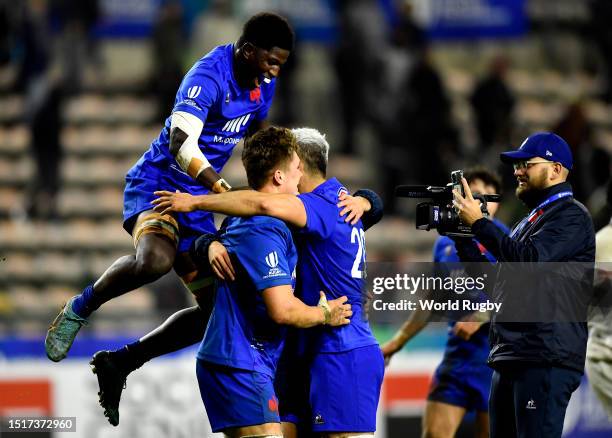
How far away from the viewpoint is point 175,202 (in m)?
5.52

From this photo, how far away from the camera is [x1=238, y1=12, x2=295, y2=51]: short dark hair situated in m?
5.85

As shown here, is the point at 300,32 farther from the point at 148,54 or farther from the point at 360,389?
the point at 360,389

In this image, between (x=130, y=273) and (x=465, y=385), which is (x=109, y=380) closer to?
(x=130, y=273)

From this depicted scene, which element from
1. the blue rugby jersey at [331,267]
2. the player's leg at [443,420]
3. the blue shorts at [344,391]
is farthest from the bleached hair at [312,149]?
the player's leg at [443,420]

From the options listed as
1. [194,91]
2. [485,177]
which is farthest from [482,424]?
[194,91]

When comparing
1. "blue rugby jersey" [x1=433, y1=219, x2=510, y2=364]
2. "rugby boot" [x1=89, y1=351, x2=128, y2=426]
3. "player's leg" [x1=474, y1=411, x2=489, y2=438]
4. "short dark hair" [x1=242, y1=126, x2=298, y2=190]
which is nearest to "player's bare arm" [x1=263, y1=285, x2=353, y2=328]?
"short dark hair" [x1=242, y1=126, x2=298, y2=190]

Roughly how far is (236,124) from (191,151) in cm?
55

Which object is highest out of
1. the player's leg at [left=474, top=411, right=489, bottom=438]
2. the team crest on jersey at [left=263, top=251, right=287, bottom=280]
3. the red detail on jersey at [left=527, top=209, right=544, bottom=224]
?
the red detail on jersey at [left=527, top=209, right=544, bottom=224]

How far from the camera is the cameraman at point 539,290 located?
5551mm

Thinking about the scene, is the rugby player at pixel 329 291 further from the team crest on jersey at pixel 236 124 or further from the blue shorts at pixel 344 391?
the team crest on jersey at pixel 236 124

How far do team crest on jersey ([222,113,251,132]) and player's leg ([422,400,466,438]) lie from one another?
2309 mm

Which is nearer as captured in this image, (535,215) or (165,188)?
(535,215)

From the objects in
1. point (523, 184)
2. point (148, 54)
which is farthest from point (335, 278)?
point (148, 54)

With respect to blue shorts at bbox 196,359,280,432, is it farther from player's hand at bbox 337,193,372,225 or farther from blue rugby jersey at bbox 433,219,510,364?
blue rugby jersey at bbox 433,219,510,364
